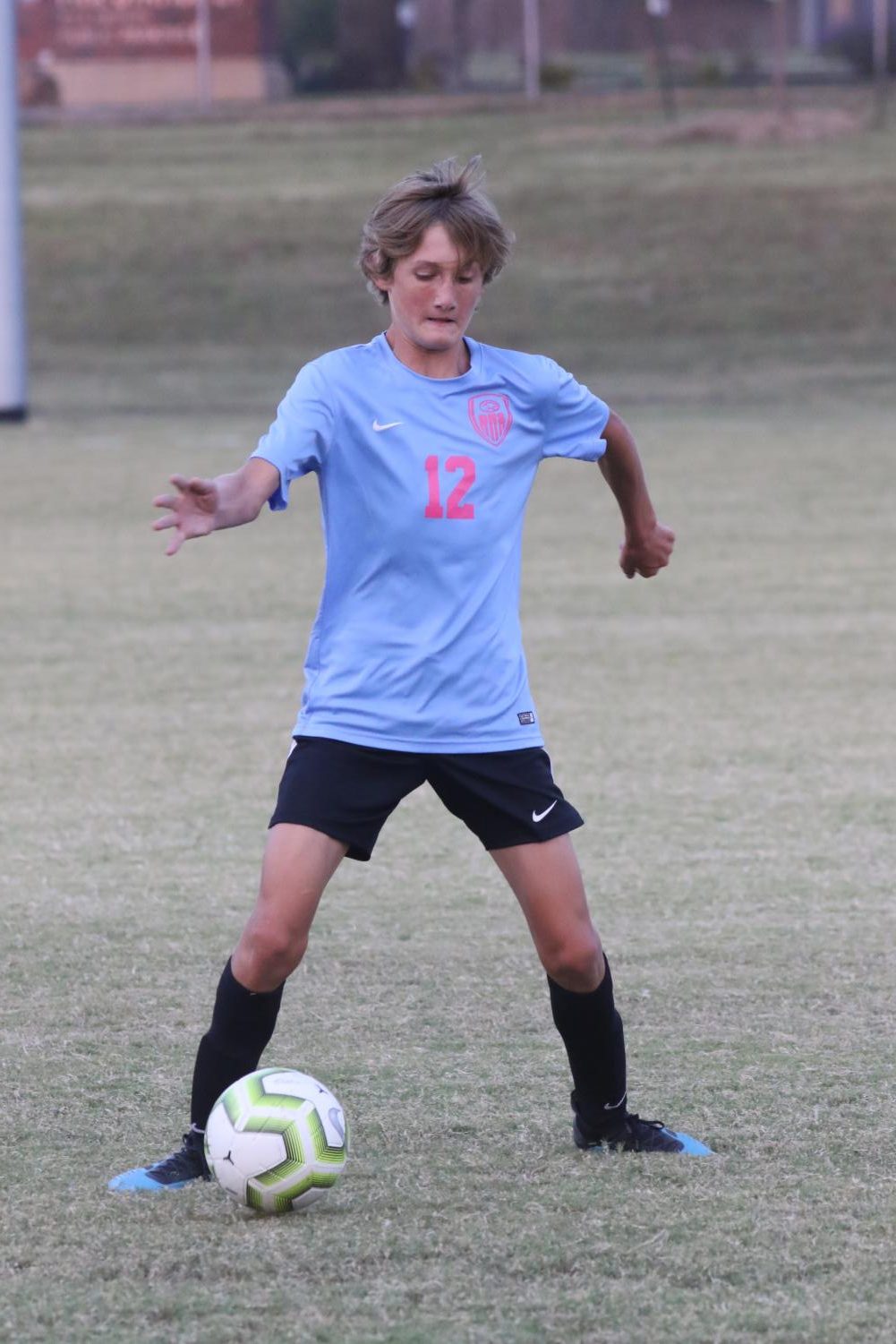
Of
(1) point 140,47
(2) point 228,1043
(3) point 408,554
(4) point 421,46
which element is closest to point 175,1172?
(2) point 228,1043

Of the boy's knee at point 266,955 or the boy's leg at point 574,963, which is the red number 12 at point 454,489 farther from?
the boy's knee at point 266,955

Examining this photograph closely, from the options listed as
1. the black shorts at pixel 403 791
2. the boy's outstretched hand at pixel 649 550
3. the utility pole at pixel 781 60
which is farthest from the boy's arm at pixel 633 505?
the utility pole at pixel 781 60

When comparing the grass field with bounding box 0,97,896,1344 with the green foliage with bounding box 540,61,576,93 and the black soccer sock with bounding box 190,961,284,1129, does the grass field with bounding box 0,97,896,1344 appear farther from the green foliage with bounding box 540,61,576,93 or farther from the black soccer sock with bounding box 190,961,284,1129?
the green foliage with bounding box 540,61,576,93

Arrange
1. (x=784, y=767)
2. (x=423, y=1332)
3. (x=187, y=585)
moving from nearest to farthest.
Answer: (x=423, y=1332) → (x=784, y=767) → (x=187, y=585)

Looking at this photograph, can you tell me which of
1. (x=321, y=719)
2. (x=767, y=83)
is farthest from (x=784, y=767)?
(x=767, y=83)

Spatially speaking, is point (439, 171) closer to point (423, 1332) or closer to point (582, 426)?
point (582, 426)

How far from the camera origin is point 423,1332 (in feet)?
10.5

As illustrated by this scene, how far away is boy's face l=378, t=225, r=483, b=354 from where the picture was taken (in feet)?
12.2

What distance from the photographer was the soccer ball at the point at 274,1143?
3.61 metres

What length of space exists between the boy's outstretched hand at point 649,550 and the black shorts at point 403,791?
565 millimetres

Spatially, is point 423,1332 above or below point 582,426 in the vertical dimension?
below

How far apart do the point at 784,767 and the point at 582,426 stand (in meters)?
3.58

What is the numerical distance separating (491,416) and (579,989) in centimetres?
101

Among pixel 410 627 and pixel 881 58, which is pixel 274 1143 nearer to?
pixel 410 627
